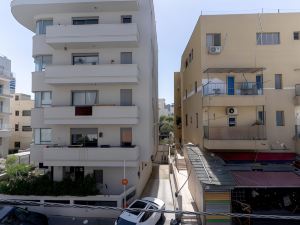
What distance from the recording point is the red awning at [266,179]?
1441cm

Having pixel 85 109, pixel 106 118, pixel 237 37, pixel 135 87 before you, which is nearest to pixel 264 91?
pixel 237 37

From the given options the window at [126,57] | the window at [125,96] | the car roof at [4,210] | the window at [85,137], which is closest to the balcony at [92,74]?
the window at [125,96]

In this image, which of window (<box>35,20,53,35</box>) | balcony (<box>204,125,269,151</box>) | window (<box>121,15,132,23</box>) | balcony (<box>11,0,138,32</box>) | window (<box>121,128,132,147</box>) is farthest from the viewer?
window (<box>35,20,53,35</box>)

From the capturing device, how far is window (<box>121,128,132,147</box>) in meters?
20.4

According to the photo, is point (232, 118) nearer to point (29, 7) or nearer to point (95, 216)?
point (95, 216)

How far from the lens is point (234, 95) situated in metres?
19.5

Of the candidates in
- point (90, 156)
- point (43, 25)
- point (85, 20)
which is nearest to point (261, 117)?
point (90, 156)

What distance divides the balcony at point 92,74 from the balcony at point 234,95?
5.72 meters

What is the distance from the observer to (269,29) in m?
20.3

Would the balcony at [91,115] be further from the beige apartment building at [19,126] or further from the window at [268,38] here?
the beige apartment building at [19,126]

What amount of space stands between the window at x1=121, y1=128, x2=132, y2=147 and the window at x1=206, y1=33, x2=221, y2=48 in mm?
9279

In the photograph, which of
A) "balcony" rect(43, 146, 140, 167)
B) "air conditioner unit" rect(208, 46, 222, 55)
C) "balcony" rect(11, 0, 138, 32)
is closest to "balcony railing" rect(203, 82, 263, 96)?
"air conditioner unit" rect(208, 46, 222, 55)

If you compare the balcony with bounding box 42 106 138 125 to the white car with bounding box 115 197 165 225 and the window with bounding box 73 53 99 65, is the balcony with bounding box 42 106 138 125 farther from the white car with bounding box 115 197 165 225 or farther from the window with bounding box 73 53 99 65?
the white car with bounding box 115 197 165 225

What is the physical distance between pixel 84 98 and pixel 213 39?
1131cm
